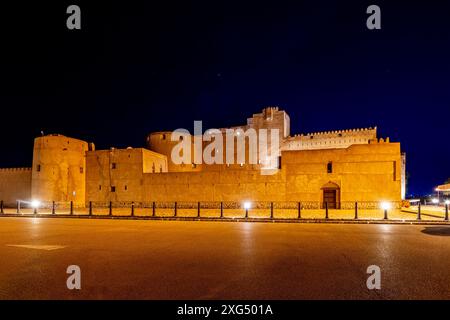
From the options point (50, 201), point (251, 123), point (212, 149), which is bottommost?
point (50, 201)

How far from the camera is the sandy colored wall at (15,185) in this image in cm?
2816

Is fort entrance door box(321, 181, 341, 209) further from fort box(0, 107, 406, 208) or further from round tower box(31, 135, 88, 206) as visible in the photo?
round tower box(31, 135, 88, 206)

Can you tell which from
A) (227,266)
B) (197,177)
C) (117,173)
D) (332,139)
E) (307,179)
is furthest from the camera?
(332,139)

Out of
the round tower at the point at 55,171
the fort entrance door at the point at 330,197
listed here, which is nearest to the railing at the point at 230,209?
the fort entrance door at the point at 330,197

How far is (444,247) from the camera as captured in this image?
7082mm

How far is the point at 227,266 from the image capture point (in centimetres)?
527

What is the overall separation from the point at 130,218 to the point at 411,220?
556 inches

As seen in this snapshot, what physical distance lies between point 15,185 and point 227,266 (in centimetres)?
3201

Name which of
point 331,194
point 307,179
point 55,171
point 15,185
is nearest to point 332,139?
point 331,194

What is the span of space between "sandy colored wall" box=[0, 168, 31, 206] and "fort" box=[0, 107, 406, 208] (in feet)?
0.34

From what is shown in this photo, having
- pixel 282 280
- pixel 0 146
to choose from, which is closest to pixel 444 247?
pixel 282 280

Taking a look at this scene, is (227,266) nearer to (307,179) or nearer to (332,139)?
(307,179)

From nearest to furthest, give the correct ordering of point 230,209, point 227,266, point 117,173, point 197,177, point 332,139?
point 227,266, point 230,209, point 197,177, point 117,173, point 332,139
